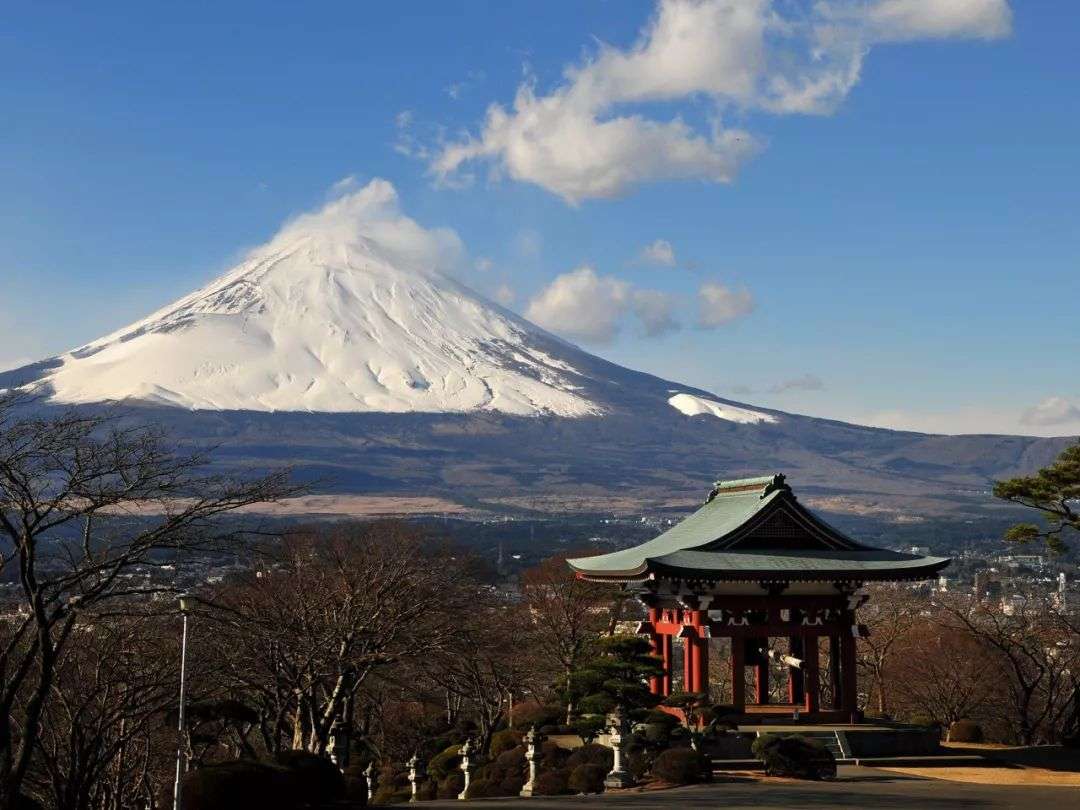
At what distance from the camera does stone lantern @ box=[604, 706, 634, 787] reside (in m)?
26.2

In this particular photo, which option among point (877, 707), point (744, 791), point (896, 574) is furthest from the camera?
point (877, 707)

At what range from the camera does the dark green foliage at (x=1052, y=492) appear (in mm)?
28453

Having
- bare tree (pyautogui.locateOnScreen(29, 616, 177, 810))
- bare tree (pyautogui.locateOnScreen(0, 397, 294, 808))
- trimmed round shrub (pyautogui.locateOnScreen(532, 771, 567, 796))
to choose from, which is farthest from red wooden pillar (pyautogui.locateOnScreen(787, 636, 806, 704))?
bare tree (pyautogui.locateOnScreen(0, 397, 294, 808))

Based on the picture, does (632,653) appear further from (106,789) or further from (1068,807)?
(106,789)

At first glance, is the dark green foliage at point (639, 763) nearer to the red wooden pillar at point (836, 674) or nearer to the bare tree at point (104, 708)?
the red wooden pillar at point (836, 674)

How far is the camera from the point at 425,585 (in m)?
39.3

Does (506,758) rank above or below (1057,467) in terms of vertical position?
below

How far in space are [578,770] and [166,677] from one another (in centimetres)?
811

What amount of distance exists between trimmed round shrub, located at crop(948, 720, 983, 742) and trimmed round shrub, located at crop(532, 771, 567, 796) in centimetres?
1276

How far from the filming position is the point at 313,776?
21688 mm

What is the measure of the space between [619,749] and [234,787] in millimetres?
9201

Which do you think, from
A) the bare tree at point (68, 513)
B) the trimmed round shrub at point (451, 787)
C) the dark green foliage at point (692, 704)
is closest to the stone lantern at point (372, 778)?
the trimmed round shrub at point (451, 787)

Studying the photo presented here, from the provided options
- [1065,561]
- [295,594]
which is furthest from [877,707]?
[1065,561]

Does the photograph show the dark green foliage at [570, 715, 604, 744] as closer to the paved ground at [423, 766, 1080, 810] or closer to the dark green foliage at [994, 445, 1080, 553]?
the paved ground at [423, 766, 1080, 810]
